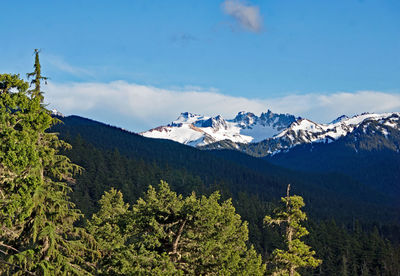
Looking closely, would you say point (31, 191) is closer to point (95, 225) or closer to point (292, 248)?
point (292, 248)

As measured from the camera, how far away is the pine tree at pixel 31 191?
16484 millimetres

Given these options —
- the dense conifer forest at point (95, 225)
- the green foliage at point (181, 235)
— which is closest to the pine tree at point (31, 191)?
the dense conifer forest at point (95, 225)

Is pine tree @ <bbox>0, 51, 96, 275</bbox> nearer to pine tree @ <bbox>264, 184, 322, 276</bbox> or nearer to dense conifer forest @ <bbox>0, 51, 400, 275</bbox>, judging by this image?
dense conifer forest @ <bbox>0, 51, 400, 275</bbox>

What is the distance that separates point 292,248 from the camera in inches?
1132

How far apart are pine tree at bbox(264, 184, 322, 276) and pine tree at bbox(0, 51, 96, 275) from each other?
15.2 meters

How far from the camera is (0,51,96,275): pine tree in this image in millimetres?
16484

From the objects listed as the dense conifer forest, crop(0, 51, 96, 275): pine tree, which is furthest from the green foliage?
crop(0, 51, 96, 275): pine tree

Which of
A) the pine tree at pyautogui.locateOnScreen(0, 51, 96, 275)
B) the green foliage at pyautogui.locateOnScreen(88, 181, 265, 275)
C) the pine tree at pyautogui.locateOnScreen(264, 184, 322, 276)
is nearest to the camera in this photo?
the pine tree at pyautogui.locateOnScreen(0, 51, 96, 275)

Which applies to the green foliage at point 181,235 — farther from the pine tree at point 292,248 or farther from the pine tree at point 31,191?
the pine tree at point 31,191

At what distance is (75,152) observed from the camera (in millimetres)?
134250

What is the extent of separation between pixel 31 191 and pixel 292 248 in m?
19.4

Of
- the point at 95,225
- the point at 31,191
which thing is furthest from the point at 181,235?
the point at 95,225

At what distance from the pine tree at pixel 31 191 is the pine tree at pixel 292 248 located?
15204 millimetres

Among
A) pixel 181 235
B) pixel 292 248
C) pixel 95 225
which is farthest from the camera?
pixel 95 225
